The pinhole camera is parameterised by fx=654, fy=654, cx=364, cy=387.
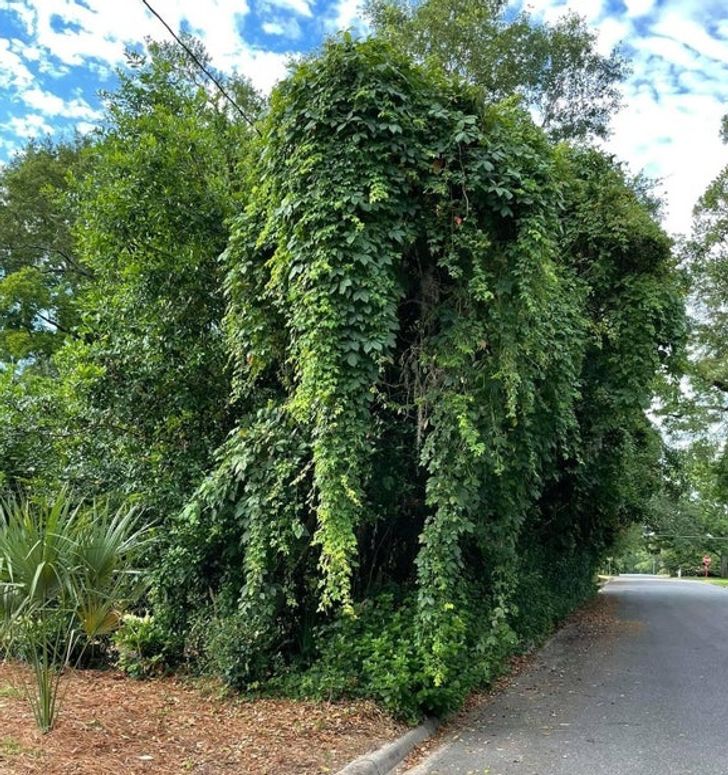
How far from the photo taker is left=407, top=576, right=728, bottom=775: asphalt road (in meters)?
5.15

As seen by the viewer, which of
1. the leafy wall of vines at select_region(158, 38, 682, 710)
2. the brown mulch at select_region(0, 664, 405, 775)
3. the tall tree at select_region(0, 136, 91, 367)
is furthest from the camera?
the tall tree at select_region(0, 136, 91, 367)

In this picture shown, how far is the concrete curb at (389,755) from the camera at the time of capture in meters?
4.66

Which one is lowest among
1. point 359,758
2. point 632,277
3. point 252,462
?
point 359,758

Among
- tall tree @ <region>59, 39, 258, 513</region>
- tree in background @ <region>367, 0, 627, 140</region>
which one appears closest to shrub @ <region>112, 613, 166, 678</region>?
tall tree @ <region>59, 39, 258, 513</region>

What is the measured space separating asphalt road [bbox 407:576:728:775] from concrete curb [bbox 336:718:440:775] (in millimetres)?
200

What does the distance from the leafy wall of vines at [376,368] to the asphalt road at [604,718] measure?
60cm

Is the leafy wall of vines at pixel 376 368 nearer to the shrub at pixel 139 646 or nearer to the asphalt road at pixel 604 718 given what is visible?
the shrub at pixel 139 646

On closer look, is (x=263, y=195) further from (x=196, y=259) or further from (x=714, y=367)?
(x=714, y=367)

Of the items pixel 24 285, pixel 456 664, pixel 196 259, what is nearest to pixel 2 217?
pixel 24 285

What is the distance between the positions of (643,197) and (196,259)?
34.1 feet

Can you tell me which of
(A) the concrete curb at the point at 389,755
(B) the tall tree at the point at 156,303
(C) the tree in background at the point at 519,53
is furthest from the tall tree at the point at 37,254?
(A) the concrete curb at the point at 389,755

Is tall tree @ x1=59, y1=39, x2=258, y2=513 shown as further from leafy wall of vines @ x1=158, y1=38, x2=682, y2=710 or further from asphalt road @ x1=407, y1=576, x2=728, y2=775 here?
asphalt road @ x1=407, y1=576, x2=728, y2=775

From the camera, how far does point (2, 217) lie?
2036 cm

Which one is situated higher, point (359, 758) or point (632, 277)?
point (632, 277)
